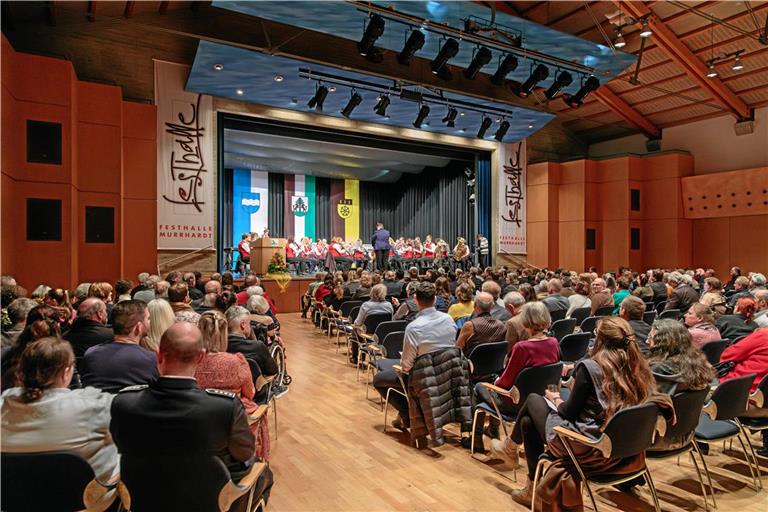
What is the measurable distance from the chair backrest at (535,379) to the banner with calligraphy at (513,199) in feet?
42.5

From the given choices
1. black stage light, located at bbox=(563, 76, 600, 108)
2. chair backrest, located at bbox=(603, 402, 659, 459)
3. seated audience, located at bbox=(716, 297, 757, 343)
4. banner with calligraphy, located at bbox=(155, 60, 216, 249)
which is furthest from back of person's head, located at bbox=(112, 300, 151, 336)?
black stage light, located at bbox=(563, 76, 600, 108)

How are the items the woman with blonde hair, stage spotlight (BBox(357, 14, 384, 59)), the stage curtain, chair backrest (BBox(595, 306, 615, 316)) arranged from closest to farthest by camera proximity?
the woman with blonde hair → chair backrest (BBox(595, 306, 615, 316)) → stage spotlight (BBox(357, 14, 384, 59)) → the stage curtain

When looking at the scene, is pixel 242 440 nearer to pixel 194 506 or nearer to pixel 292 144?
pixel 194 506

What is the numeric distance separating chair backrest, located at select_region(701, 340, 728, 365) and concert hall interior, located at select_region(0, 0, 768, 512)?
0.07ft

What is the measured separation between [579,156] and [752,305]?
44.8ft

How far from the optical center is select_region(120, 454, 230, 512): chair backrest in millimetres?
1668

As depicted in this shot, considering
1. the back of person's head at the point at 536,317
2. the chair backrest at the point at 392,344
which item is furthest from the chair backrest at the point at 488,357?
the chair backrest at the point at 392,344

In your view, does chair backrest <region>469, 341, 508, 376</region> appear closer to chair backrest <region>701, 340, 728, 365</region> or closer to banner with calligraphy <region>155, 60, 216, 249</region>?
chair backrest <region>701, 340, 728, 365</region>

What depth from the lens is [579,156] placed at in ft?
54.9

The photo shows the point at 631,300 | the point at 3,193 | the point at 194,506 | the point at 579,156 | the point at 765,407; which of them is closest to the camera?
the point at 194,506

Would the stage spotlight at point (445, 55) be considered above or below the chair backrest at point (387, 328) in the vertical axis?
above

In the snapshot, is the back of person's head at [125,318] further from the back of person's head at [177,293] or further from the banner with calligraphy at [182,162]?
the banner with calligraphy at [182,162]

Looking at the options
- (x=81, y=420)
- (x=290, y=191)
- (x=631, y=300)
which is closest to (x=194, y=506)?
(x=81, y=420)

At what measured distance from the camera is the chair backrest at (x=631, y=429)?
2176 millimetres
